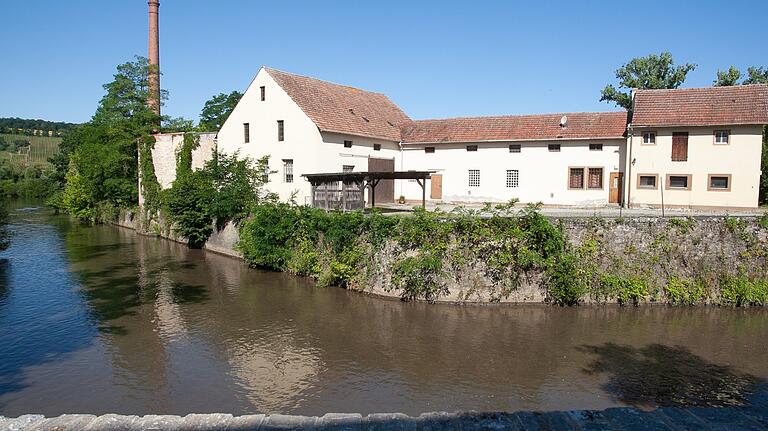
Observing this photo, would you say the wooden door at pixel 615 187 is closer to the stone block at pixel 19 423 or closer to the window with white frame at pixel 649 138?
the window with white frame at pixel 649 138

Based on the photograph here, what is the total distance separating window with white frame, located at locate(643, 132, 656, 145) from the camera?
25906 mm

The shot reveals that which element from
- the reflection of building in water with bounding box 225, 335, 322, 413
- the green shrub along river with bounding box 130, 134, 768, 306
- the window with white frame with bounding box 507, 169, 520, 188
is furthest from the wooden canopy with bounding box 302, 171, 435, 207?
the reflection of building in water with bounding box 225, 335, 322, 413

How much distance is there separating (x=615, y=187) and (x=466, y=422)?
79.4 ft

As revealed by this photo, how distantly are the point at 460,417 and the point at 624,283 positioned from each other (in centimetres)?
1291

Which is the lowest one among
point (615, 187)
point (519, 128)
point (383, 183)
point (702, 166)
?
point (615, 187)

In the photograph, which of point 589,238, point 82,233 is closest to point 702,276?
point 589,238

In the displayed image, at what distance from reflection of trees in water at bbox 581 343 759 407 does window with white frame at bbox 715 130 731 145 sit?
15.3m

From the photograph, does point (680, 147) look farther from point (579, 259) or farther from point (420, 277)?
point (420, 277)

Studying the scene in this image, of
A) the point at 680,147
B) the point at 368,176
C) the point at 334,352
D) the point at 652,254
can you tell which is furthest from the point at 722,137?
the point at 334,352

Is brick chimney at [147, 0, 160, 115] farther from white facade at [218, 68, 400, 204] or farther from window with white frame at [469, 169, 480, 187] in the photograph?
window with white frame at [469, 169, 480, 187]

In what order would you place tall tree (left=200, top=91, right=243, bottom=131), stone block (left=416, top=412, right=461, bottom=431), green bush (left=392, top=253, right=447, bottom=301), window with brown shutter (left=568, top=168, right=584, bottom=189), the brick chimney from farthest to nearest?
tall tree (left=200, top=91, right=243, bottom=131), the brick chimney, window with brown shutter (left=568, top=168, right=584, bottom=189), green bush (left=392, top=253, right=447, bottom=301), stone block (left=416, top=412, right=461, bottom=431)

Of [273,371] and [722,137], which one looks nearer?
[273,371]

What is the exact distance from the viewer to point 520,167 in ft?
95.4

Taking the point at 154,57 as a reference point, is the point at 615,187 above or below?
below
